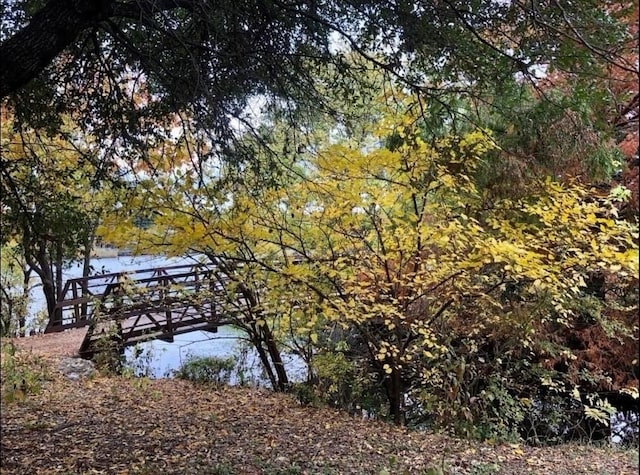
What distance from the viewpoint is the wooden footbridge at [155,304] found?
5.21 m

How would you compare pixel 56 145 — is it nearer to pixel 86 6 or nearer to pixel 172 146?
pixel 172 146

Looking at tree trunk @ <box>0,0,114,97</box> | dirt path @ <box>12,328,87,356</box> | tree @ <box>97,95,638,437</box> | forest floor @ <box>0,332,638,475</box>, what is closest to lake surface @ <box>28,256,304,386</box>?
dirt path @ <box>12,328,87,356</box>

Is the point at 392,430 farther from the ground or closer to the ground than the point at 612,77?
closer to the ground

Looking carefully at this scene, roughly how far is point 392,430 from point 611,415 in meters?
1.89

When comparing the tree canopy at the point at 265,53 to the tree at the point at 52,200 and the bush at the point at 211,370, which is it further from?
the bush at the point at 211,370

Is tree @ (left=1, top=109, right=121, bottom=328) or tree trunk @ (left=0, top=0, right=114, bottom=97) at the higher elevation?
tree trunk @ (left=0, top=0, right=114, bottom=97)

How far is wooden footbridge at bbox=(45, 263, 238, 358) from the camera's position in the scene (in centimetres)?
521

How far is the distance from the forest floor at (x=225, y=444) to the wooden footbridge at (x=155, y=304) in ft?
2.88

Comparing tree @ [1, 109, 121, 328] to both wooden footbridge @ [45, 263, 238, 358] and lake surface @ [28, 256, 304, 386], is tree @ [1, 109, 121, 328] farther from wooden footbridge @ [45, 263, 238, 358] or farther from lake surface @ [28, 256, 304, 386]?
lake surface @ [28, 256, 304, 386]

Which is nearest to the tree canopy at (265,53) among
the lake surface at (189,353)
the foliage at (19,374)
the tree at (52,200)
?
the tree at (52,200)

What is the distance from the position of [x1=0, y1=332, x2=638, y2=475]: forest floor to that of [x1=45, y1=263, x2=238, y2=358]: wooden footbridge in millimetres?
878

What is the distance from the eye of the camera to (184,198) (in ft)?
13.5

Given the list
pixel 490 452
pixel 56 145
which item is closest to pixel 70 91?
pixel 56 145

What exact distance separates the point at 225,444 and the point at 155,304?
2223 mm
